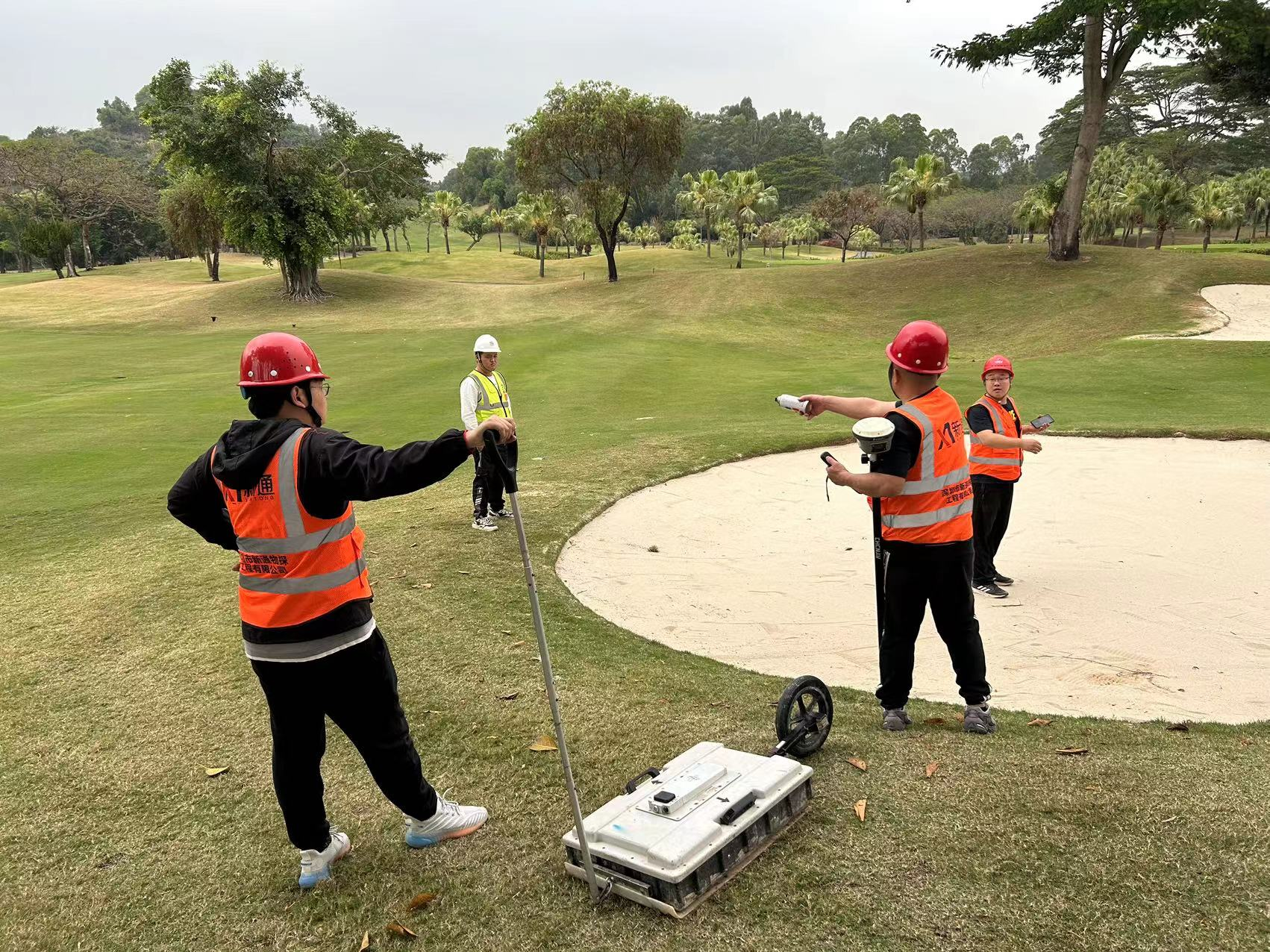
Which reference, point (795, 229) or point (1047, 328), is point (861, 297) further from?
point (795, 229)

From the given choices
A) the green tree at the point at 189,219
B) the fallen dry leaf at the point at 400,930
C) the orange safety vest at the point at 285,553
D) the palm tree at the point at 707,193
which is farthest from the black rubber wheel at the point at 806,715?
the palm tree at the point at 707,193

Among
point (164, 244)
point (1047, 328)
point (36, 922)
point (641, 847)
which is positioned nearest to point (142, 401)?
point (36, 922)

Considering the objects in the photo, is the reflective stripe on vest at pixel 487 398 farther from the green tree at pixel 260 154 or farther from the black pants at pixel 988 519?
the green tree at pixel 260 154

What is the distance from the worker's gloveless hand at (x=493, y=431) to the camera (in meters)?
3.23

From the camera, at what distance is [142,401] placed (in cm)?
2162

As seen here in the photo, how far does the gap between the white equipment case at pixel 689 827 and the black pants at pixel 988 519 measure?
209 inches

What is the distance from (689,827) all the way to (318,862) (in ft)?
5.78

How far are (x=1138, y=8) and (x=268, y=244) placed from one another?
40595 mm

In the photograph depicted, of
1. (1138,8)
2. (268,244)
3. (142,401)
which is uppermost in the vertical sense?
(1138,8)

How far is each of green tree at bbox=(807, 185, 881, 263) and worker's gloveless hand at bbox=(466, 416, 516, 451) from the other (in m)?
88.0

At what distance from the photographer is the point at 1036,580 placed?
29.7 feet

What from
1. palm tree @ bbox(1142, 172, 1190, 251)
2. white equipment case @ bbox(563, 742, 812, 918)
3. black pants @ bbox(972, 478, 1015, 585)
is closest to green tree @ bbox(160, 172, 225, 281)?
black pants @ bbox(972, 478, 1015, 585)

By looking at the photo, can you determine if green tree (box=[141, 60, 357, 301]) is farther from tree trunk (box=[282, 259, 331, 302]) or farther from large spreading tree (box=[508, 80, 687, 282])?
large spreading tree (box=[508, 80, 687, 282])

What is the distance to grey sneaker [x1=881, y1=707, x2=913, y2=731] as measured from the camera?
5.25 meters
